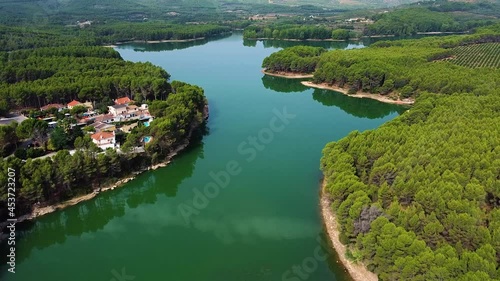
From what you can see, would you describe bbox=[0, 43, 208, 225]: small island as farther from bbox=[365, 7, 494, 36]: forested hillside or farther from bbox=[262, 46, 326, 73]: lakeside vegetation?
bbox=[365, 7, 494, 36]: forested hillside

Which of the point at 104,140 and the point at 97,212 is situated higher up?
the point at 104,140

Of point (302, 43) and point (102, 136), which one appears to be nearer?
point (102, 136)

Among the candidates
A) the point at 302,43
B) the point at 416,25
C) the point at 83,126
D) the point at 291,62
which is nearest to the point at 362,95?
the point at 291,62

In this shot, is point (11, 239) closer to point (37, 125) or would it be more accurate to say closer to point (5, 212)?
point (5, 212)

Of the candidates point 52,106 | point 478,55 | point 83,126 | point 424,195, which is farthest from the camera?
point 478,55

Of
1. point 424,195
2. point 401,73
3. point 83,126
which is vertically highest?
point 401,73

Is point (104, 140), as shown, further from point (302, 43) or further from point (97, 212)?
point (302, 43)

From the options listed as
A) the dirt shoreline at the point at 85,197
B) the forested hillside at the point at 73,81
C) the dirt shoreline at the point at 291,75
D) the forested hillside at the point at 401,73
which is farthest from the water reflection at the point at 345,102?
the dirt shoreline at the point at 85,197
